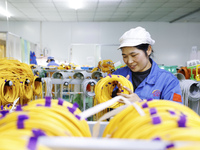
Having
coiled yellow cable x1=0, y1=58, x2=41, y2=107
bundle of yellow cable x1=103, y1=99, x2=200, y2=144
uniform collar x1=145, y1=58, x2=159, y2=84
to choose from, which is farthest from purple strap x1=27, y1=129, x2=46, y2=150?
coiled yellow cable x1=0, y1=58, x2=41, y2=107

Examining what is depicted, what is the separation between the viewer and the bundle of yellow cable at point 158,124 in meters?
0.36

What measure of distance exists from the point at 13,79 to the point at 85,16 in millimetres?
7439

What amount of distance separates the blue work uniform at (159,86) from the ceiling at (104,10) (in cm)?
584

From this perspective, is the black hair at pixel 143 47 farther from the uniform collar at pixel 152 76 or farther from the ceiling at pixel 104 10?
the ceiling at pixel 104 10

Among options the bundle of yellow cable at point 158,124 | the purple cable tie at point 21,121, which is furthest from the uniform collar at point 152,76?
the purple cable tie at point 21,121

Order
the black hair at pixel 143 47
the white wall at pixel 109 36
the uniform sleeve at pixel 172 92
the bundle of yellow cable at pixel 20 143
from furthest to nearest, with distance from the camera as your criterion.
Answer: the white wall at pixel 109 36 < the black hair at pixel 143 47 < the uniform sleeve at pixel 172 92 < the bundle of yellow cable at pixel 20 143

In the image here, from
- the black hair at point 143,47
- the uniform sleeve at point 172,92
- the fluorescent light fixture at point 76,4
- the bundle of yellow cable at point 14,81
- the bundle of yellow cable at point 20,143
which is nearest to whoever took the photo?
the bundle of yellow cable at point 20,143

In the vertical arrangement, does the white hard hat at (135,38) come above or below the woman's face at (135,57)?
above

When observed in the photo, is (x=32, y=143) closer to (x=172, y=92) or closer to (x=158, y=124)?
(x=158, y=124)

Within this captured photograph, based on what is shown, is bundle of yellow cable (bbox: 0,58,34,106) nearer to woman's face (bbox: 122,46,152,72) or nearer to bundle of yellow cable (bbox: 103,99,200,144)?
woman's face (bbox: 122,46,152,72)

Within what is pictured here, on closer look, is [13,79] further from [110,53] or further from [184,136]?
[110,53]

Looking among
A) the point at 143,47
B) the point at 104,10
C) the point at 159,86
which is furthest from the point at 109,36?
the point at 159,86

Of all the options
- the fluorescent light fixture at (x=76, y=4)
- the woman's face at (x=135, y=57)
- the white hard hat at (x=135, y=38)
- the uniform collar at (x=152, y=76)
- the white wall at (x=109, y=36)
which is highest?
the fluorescent light fixture at (x=76, y=4)

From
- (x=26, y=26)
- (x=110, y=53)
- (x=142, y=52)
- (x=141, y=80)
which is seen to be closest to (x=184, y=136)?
(x=142, y=52)
